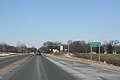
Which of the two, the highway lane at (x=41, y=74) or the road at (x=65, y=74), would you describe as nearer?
the highway lane at (x=41, y=74)

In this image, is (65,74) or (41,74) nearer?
(41,74)

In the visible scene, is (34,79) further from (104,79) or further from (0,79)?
(104,79)

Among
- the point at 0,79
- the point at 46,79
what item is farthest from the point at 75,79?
the point at 0,79

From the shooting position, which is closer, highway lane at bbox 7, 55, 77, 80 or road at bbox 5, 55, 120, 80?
highway lane at bbox 7, 55, 77, 80

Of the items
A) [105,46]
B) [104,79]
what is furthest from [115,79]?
[105,46]

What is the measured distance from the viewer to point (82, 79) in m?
18.2

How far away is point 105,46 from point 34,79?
183 m

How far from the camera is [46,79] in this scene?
704 inches

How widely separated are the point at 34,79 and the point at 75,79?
247 cm

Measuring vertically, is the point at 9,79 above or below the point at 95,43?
below

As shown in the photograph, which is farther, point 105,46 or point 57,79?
→ point 105,46

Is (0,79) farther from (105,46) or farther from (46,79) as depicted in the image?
(105,46)

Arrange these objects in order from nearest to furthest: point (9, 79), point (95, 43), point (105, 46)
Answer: point (9, 79)
point (95, 43)
point (105, 46)

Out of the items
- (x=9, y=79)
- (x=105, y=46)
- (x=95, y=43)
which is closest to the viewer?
(x=9, y=79)
